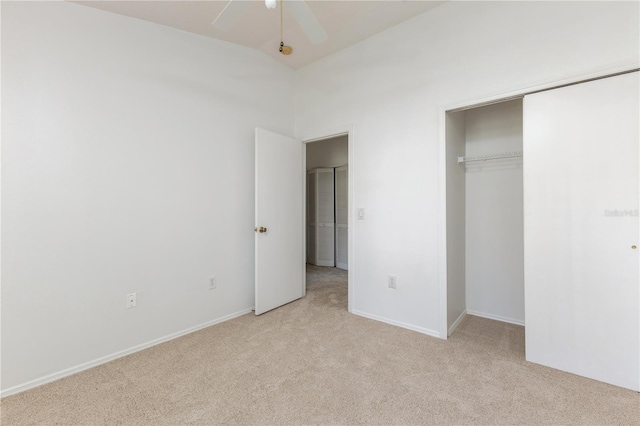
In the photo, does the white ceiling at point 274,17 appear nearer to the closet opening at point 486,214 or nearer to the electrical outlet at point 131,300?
the closet opening at point 486,214

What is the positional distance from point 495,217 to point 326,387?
2.27m

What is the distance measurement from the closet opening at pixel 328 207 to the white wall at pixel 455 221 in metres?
2.39

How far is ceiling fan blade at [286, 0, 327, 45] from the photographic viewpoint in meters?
1.52

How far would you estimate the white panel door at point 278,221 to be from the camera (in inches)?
115

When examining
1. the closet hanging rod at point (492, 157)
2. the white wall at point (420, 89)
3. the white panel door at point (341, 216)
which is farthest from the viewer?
the white panel door at point (341, 216)

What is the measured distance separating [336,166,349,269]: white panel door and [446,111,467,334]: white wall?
2501mm

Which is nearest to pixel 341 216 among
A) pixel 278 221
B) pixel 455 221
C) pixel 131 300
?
pixel 278 221

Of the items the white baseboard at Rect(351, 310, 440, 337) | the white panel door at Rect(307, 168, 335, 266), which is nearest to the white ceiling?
the white panel door at Rect(307, 168, 335, 266)

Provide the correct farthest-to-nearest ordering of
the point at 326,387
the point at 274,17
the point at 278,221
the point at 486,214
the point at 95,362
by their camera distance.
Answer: the point at 278,221, the point at 486,214, the point at 274,17, the point at 95,362, the point at 326,387

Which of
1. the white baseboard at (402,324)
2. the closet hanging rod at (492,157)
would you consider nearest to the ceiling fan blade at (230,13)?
the closet hanging rod at (492,157)

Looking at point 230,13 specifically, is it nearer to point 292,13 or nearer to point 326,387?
point 292,13

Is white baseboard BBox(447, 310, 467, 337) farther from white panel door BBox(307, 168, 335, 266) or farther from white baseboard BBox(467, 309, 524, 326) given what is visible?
white panel door BBox(307, 168, 335, 266)

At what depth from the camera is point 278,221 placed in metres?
3.13

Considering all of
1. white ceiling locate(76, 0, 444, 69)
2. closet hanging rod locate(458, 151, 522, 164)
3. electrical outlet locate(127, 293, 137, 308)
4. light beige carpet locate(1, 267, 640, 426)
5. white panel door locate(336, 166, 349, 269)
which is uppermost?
white ceiling locate(76, 0, 444, 69)
